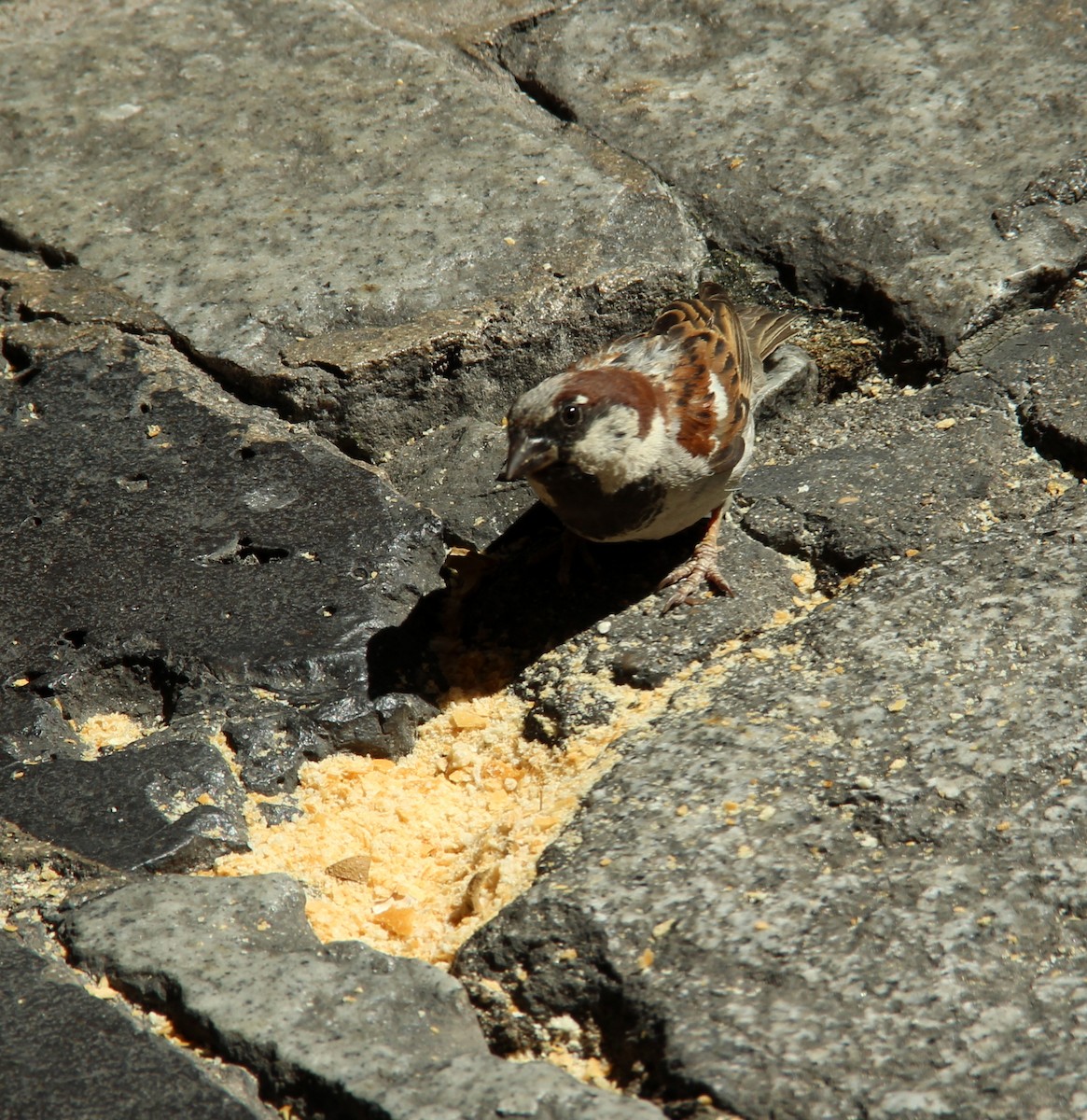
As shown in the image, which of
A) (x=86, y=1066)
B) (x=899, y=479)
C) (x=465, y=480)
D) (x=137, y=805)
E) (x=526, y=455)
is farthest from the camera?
(x=465, y=480)

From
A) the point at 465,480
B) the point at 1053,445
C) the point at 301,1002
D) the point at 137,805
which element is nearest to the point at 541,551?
the point at 465,480

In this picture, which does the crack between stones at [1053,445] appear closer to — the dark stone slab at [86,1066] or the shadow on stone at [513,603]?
the shadow on stone at [513,603]

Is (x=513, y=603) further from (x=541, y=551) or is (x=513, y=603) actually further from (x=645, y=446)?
(x=645, y=446)

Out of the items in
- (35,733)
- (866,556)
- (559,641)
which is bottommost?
(35,733)

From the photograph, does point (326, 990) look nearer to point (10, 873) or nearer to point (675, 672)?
point (10, 873)

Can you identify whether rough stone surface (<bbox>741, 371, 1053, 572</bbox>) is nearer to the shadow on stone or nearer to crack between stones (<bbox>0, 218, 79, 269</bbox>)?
the shadow on stone

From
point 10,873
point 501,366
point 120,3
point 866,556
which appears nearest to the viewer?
point 10,873

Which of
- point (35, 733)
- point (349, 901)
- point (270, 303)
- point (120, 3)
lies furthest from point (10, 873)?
point (120, 3)
